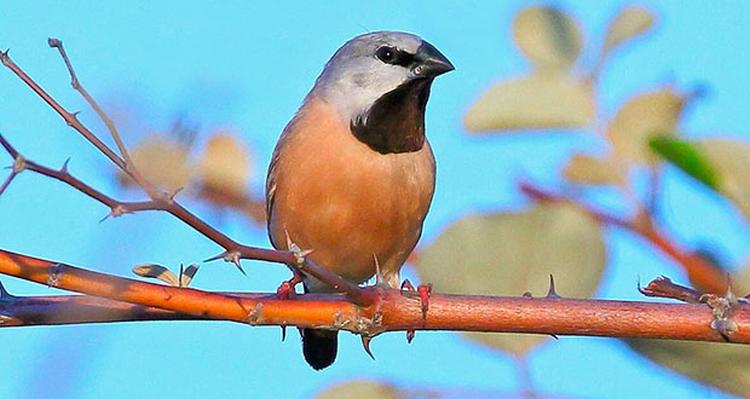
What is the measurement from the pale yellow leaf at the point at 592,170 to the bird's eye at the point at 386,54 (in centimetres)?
157

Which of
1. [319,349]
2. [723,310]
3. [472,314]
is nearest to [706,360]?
[723,310]

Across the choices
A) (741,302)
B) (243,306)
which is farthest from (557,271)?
(243,306)

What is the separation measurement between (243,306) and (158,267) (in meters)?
0.15

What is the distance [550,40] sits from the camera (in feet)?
8.18

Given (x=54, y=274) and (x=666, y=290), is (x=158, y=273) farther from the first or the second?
(x=666, y=290)

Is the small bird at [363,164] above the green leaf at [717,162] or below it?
above

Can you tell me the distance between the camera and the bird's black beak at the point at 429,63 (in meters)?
3.84

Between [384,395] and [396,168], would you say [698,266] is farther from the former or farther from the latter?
[396,168]

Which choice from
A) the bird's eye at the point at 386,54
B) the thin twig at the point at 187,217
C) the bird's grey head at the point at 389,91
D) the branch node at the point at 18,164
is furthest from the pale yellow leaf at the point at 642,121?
the bird's eye at the point at 386,54

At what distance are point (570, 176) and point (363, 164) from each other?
4.68ft

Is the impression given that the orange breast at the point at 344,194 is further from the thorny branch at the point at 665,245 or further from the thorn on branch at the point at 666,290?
the thorn on branch at the point at 666,290

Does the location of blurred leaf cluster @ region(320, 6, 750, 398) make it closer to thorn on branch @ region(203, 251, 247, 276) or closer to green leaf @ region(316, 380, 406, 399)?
green leaf @ region(316, 380, 406, 399)

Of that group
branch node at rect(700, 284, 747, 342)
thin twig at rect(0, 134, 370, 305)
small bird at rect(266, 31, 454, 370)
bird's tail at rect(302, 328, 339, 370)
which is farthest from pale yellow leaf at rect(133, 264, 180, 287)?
bird's tail at rect(302, 328, 339, 370)

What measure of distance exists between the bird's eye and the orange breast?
0.24m
